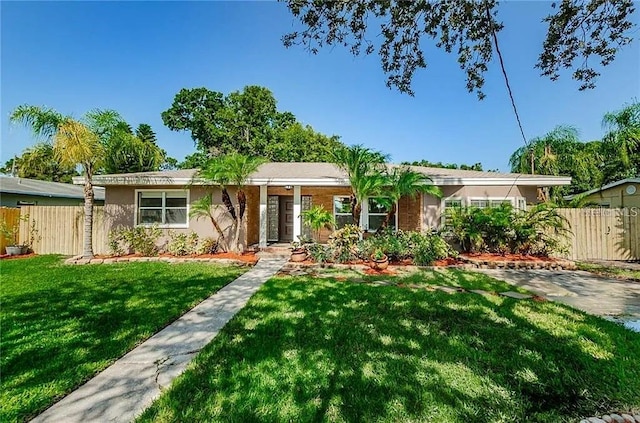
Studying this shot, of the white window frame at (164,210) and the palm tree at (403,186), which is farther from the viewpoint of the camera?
the white window frame at (164,210)

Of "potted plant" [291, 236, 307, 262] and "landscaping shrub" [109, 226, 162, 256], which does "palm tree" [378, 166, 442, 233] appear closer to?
"potted plant" [291, 236, 307, 262]

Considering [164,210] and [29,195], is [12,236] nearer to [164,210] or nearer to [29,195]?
[164,210]

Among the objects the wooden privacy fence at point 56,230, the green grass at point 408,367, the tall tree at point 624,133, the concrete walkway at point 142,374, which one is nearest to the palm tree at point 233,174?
the concrete walkway at point 142,374

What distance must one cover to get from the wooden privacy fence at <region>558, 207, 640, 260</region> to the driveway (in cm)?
327

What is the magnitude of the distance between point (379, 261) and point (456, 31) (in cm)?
565

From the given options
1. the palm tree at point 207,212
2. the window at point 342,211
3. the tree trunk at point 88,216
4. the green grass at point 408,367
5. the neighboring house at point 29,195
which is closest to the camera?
the green grass at point 408,367

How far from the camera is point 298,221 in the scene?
442 inches

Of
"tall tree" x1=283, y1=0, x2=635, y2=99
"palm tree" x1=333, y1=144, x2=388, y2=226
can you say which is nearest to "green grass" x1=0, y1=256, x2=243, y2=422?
"palm tree" x1=333, y1=144, x2=388, y2=226

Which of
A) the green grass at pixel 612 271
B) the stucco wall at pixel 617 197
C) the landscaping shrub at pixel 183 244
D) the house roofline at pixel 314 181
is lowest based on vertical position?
the green grass at pixel 612 271

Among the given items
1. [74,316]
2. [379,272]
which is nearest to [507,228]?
[379,272]

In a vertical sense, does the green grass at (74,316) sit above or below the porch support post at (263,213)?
below

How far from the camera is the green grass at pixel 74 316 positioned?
2.92 m

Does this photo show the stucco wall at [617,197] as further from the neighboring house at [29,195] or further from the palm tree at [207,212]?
the neighboring house at [29,195]

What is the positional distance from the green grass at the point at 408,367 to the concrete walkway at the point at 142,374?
213 millimetres
